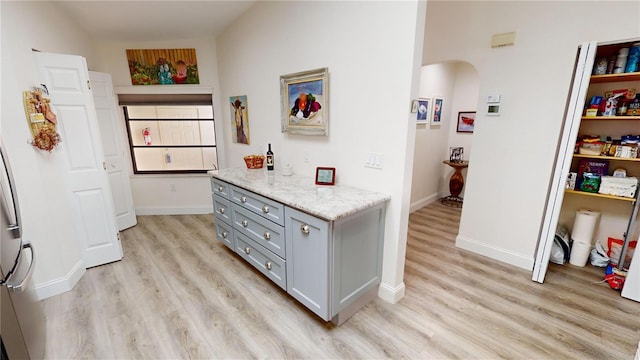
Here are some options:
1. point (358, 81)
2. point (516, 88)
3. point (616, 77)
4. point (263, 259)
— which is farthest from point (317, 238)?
point (616, 77)

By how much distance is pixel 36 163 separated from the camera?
7.25 ft

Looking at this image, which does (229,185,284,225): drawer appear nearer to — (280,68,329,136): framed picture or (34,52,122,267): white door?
(280,68,329,136): framed picture

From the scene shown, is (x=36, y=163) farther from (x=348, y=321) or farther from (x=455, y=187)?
(x=455, y=187)

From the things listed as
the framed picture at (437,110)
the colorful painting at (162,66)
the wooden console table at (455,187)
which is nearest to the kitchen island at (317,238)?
the colorful painting at (162,66)

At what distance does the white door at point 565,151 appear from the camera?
2098mm

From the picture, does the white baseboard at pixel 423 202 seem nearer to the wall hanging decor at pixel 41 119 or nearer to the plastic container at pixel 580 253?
the plastic container at pixel 580 253

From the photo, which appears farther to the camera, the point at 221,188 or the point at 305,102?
the point at 221,188

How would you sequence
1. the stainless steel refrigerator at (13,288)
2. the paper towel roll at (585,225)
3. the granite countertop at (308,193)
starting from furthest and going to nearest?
the paper towel roll at (585,225)
the granite countertop at (308,193)
the stainless steel refrigerator at (13,288)

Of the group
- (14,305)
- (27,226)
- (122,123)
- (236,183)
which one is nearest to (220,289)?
(236,183)

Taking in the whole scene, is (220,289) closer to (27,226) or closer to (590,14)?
(27,226)

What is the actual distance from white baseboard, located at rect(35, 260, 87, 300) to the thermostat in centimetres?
429

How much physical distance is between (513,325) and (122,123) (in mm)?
5114

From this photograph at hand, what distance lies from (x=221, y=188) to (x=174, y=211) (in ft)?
6.71

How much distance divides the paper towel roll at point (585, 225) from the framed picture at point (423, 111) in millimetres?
2182
